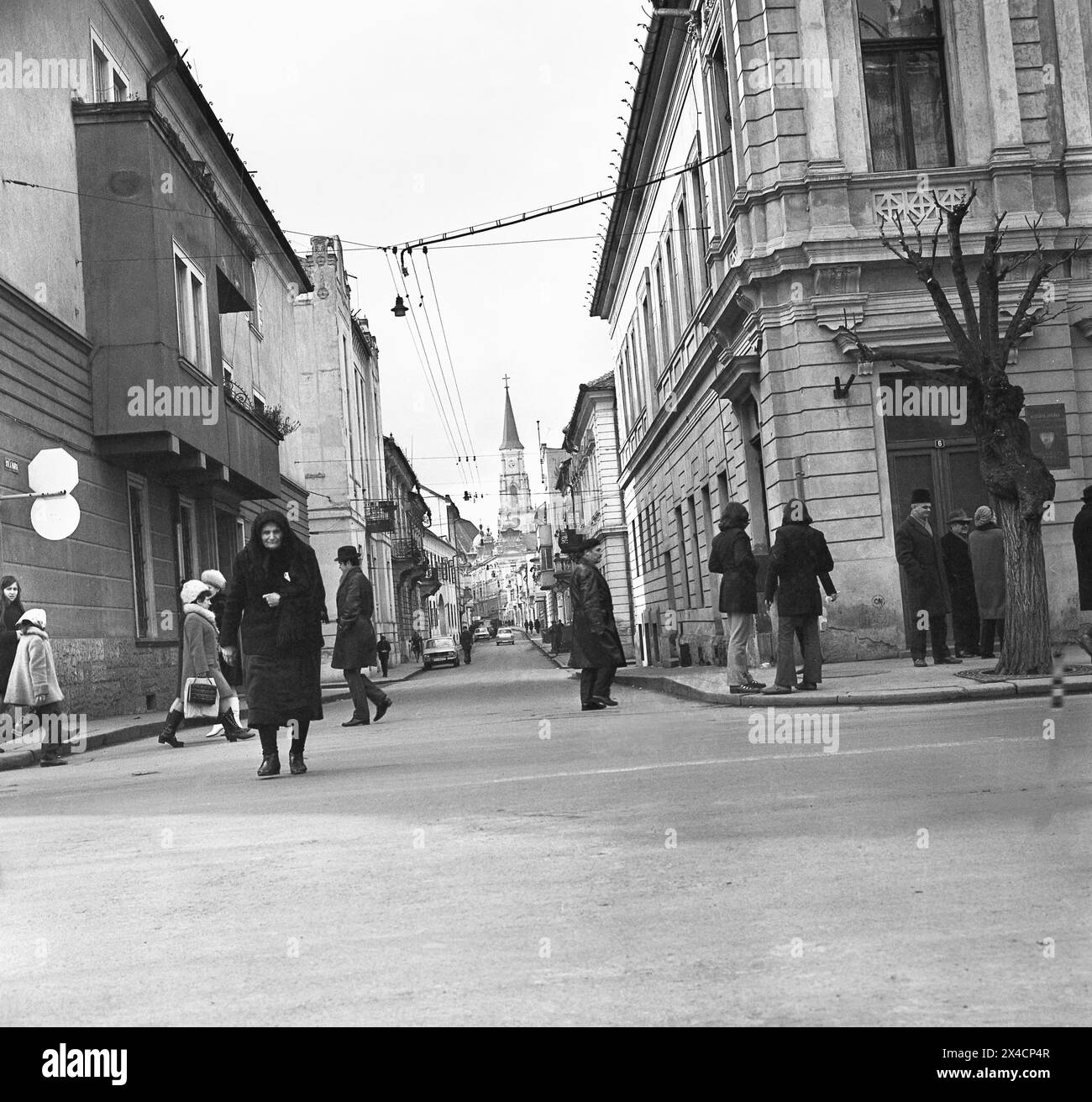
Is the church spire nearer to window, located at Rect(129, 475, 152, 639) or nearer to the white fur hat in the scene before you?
window, located at Rect(129, 475, 152, 639)

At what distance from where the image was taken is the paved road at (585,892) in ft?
12.3

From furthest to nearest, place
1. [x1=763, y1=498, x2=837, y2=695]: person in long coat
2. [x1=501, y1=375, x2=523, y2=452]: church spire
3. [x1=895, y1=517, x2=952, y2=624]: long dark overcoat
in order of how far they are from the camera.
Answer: [x1=501, y1=375, x2=523, y2=452]: church spire, [x1=895, y1=517, x2=952, y2=624]: long dark overcoat, [x1=763, y1=498, x2=837, y2=695]: person in long coat

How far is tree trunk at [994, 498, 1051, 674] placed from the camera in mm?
14109

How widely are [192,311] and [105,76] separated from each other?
3.90 meters

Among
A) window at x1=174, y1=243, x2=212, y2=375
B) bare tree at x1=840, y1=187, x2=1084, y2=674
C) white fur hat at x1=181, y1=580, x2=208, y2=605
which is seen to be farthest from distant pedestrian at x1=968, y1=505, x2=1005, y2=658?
window at x1=174, y1=243, x2=212, y2=375

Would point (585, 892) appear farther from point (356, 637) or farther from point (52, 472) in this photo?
point (52, 472)

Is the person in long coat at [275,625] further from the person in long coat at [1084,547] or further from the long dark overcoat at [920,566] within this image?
the long dark overcoat at [920,566]

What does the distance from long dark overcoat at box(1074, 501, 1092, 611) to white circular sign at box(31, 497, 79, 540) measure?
11407 mm

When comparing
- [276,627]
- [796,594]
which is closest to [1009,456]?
[796,594]

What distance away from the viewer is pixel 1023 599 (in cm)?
1423

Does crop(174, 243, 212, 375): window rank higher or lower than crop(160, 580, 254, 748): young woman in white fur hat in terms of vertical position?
higher

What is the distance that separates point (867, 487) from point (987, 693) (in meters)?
6.85

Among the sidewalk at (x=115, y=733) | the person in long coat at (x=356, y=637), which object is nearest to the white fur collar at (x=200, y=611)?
the sidewalk at (x=115, y=733)
